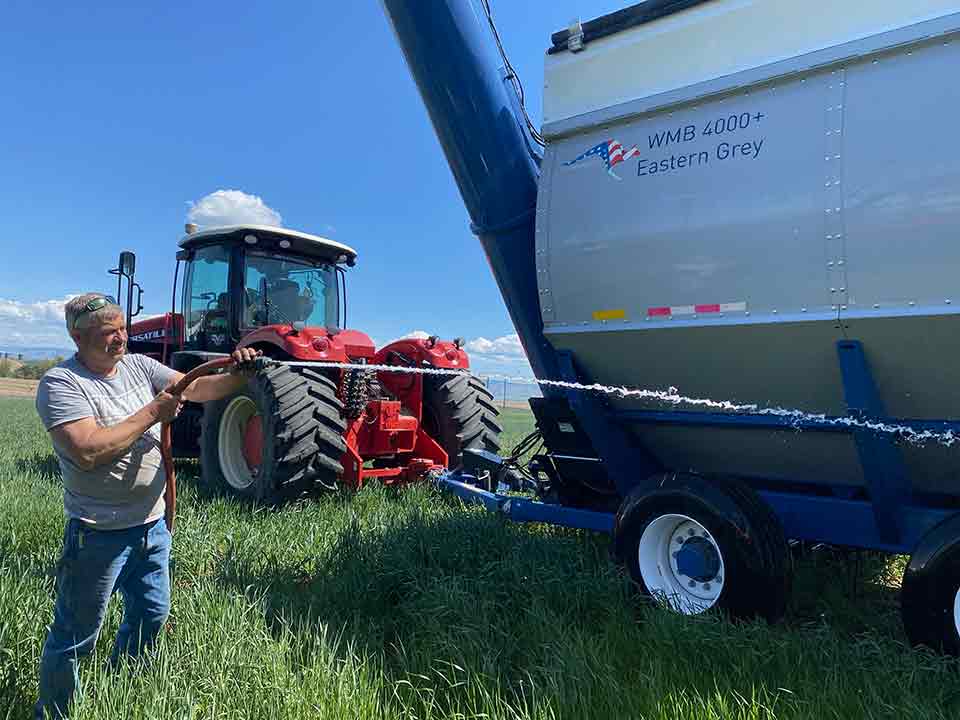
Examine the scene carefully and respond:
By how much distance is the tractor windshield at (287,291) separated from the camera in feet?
24.0

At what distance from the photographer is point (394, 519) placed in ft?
16.6

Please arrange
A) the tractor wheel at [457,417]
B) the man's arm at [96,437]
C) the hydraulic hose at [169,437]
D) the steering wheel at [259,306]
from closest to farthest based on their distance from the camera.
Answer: the man's arm at [96,437]
the hydraulic hose at [169,437]
the tractor wheel at [457,417]
the steering wheel at [259,306]

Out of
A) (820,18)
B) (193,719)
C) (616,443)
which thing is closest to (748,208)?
(820,18)

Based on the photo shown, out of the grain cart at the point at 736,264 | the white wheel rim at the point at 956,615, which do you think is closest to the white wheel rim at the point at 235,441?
the grain cart at the point at 736,264

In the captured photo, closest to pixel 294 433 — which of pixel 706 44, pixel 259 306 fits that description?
pixel 259 306

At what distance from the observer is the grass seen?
2.47 metres

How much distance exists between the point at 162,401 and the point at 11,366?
2539 inches

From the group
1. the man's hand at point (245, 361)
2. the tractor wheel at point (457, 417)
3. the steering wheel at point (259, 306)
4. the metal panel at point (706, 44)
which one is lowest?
the tractor wheel at point (457, 417)

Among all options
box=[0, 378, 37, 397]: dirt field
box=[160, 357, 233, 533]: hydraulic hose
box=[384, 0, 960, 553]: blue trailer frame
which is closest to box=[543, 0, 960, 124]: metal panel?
box=[384, 0, 960, 553]: blue trailer frame

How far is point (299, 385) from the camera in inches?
226

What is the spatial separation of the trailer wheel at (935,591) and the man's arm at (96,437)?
3.05 m

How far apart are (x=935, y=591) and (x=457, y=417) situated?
455 cm

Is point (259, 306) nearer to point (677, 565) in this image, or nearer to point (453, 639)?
point (453, 639)

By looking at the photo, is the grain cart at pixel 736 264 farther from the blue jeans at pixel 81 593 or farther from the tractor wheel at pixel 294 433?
the blue jeans at pixel 81 593
